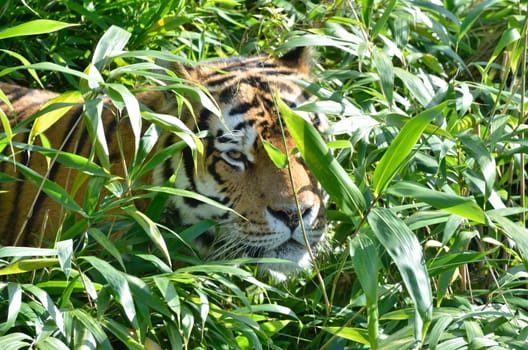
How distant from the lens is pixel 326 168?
1.92 meters

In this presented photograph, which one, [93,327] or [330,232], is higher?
[93,327]

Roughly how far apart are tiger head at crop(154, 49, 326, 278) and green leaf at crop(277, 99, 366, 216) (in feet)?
1.78

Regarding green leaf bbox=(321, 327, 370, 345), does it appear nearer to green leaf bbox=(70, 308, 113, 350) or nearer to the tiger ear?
green leaf bbox=(70, 308, 113, 350)

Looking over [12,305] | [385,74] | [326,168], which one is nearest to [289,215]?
[385,74]

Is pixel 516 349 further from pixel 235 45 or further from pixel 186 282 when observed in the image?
pixel 235 45

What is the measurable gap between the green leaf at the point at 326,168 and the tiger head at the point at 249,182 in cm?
54

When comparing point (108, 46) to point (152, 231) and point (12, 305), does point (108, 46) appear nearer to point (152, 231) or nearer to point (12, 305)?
point (152, 231)

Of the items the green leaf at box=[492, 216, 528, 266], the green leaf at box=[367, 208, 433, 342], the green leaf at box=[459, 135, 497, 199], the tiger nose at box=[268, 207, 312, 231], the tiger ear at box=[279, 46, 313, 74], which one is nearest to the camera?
the green leaf at box=[367, 208, 433, 342]

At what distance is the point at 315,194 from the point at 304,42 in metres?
0.38

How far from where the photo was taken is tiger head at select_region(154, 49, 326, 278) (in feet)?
8.21

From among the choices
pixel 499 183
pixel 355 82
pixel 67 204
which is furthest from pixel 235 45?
pixel 67 204

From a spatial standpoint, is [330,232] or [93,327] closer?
[93,327]

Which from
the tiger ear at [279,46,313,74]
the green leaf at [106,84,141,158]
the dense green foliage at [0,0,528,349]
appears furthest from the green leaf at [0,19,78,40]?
the tiger ear at [279,46,313,74]

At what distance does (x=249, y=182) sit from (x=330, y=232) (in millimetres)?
327
